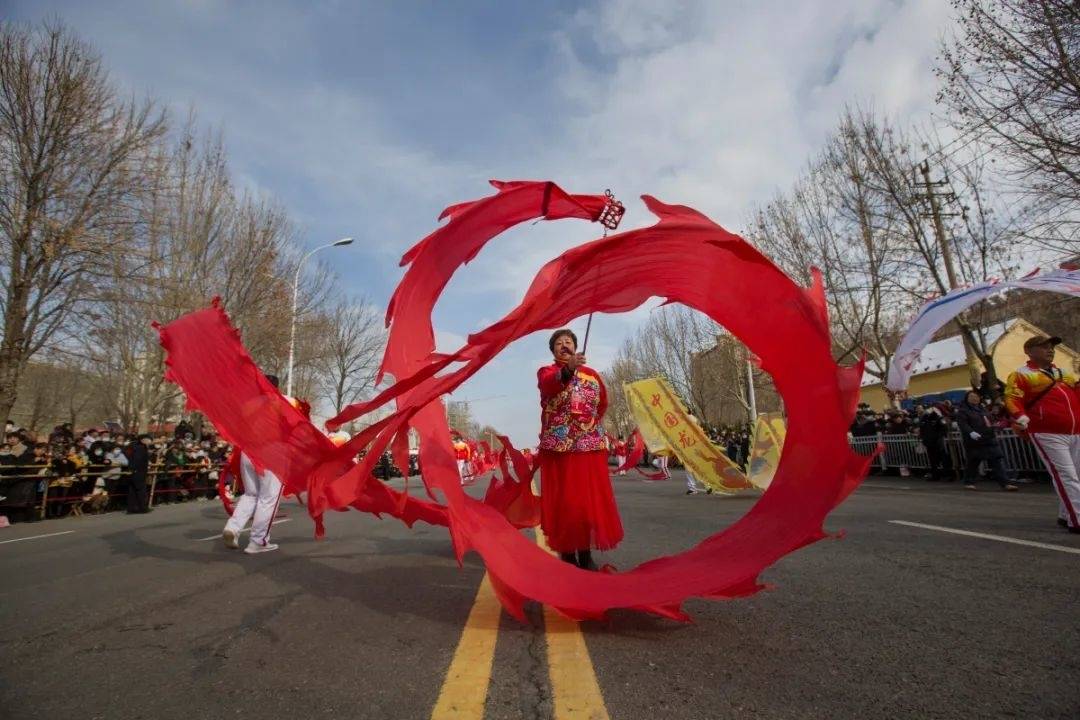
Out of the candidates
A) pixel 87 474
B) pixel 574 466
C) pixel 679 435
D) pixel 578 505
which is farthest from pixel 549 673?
pixel 87 474

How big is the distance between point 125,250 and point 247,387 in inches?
598

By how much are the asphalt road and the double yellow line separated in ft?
0.14

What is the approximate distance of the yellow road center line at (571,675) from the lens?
6.70ft

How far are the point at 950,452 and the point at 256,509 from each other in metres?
15.1

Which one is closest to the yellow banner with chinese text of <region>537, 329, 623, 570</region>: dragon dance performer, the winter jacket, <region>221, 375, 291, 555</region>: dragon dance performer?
the winter jacket

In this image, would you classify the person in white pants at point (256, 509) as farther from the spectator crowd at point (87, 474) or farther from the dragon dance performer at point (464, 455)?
the dragon dance performer at point (464, 455)

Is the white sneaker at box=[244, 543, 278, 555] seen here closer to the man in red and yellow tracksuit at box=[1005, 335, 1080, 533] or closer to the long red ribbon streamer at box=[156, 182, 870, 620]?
the long red ribbon streamer at box=[156, 182, 870, 620]

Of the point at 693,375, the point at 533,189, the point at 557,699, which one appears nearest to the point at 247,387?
the point at 533,189

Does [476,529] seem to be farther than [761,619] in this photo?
Yes

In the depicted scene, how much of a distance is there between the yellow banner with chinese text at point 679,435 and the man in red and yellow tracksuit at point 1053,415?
4892 millimetres

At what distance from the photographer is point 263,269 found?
23.2 m

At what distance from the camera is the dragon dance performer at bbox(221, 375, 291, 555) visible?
247 inches

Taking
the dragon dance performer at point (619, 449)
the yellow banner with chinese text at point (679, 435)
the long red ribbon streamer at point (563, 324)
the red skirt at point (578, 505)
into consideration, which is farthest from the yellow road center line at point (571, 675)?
the yellow banner with chinese text at point (679, 435)

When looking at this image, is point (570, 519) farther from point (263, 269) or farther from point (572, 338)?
point (263, 269)
